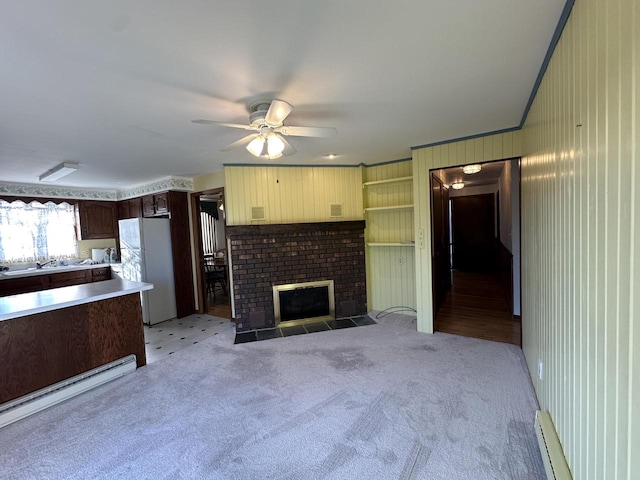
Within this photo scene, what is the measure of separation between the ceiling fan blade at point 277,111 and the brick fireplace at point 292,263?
2.18 meters

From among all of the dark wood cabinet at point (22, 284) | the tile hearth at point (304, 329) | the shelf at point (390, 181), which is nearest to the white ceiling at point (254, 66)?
the shelf at point (390, 181)

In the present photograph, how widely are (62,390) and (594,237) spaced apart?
3.91 meters

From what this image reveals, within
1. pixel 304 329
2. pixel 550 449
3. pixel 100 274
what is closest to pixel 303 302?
pixel 304 329

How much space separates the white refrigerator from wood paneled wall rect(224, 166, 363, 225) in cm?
152

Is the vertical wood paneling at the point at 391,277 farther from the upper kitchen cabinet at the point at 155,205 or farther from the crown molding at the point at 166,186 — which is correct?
the upper kitchen cabinet at the point at 155,205

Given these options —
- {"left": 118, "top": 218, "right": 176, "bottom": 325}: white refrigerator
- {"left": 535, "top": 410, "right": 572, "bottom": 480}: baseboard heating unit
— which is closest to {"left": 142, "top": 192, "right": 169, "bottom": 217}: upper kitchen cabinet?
{"left": 118, "top": 218, "right": 176, "bottom": 325}: white refrigerator

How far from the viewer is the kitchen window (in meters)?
4.78

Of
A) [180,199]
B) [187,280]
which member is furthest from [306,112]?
[187,280]

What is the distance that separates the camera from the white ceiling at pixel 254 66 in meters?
→ 1.29

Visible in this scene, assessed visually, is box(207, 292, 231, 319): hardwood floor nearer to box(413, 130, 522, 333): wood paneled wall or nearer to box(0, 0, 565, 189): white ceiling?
box(0, 0, 565, 189): white ceiling

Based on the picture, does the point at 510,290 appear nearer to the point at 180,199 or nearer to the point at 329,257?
the point at 329,257

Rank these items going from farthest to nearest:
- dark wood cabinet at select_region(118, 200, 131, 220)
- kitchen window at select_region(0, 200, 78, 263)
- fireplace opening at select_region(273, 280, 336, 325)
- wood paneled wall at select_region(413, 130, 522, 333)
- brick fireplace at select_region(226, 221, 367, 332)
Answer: dark wood cabinet at select_region(118, 200, 131, 220) < kitchen window at select_region(0, 200, 78, 263) < fireplace opening at select_region(273, 280, 336, 325) < brick fireplace at select_region(226, 221, 367, 332) < wood paneled wall at select_region(413, 130, 522, 333)

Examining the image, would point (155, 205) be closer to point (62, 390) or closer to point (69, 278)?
point (69, 278)

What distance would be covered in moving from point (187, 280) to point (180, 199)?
4.69 ft
